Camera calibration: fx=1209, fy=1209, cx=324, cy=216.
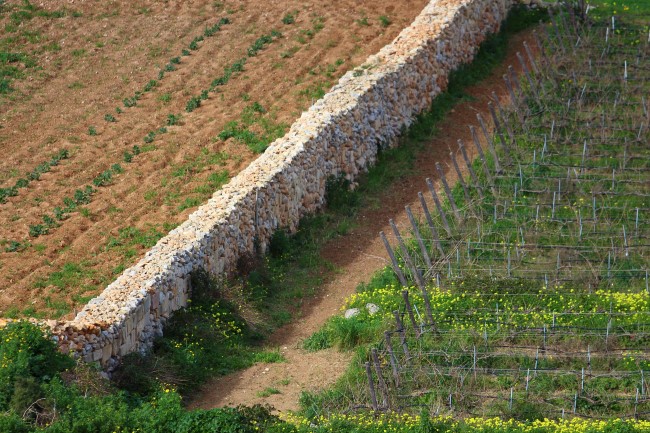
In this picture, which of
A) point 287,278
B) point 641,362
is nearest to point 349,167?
point 287,278

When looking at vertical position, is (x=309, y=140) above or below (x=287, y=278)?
above

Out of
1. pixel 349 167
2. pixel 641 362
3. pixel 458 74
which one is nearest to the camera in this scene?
pixel 641 362

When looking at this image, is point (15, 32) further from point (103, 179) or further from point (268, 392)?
point (268, 392)

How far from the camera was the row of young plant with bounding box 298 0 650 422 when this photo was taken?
59.2 feet

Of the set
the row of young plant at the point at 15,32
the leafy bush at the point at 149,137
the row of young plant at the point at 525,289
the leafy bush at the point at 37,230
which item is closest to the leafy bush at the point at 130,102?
the leafy bush at the point at 149,137

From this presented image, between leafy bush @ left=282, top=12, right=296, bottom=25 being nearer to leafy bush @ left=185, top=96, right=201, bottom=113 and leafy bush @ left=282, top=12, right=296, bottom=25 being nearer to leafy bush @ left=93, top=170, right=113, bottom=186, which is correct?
leafy bush @ left=185, top=96, right=201, bottom=113

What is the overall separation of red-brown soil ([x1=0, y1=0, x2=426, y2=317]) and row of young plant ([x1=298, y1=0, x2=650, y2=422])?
4405 mm

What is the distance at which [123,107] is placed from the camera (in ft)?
90.6

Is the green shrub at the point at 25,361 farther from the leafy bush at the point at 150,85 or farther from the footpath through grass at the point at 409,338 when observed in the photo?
the leafy bush at the point at 150,85

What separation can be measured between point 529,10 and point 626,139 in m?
8.58

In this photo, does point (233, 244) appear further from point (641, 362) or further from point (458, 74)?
point (458, 74)

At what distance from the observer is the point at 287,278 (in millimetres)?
22125

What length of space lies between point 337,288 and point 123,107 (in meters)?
8.31

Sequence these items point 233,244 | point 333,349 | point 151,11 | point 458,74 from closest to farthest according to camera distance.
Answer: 1. point 333,349
2. point 233,244
3. point 458,74
4. point 151,11
